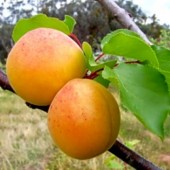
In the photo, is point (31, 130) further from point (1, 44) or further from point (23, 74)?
point (1, 44)

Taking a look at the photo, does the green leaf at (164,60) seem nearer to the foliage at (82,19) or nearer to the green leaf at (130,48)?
the green leaf at (130,48)

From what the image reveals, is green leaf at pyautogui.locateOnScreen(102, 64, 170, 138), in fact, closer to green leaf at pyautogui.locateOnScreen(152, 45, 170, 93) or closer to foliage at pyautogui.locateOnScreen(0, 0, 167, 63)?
green leaf at pyautogui.locateOnScreen(152, 45, 170, 93)

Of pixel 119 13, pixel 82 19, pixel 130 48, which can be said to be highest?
pixel 130 48

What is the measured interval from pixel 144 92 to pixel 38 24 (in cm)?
13

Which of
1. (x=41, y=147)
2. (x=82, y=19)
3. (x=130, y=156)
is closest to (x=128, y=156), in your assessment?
(x=130, y=156)

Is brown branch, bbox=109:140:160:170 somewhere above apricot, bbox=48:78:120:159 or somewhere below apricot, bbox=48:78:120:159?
below

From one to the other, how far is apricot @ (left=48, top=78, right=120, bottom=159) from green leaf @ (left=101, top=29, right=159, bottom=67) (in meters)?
0.03

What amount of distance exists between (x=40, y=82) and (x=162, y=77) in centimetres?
9

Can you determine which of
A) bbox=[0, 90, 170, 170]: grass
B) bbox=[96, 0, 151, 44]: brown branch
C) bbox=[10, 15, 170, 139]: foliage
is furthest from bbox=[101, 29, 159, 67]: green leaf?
bbox=[0, 90, 170, 170]: grass

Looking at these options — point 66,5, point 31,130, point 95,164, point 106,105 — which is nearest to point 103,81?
point 106,105

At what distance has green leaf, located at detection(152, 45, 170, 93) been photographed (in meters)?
0.36

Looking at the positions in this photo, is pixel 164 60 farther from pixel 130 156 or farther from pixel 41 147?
pixel 41 147

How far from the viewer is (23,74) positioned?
1.22ft

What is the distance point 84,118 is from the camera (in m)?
0.36
